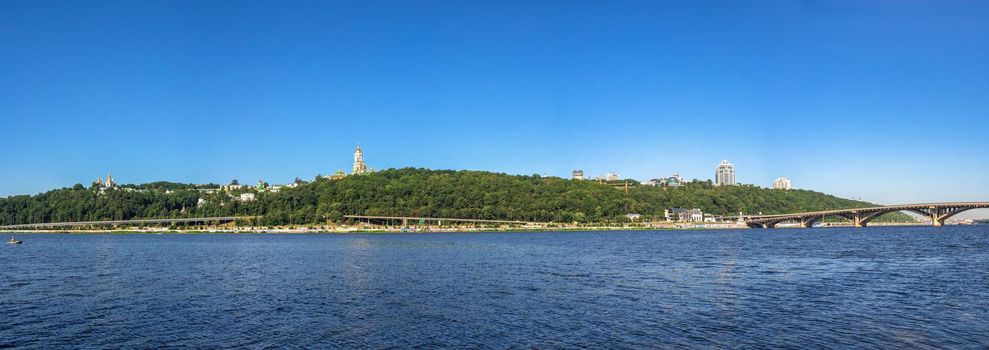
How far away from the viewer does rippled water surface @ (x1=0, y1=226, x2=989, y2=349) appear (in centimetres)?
2517

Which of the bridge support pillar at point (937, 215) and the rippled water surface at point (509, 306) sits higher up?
the bridge support pillar at point (937, 215)

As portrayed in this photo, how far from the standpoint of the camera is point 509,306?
3319 centimetres

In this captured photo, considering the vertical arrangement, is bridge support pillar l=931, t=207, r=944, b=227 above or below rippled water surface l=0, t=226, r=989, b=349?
above

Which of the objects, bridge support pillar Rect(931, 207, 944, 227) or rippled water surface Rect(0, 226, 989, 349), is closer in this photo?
rippled water surface Rect(0, 226, 989, 349)

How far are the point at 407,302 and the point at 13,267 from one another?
48611mm

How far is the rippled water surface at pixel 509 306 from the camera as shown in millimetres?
25172

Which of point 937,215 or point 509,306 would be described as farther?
point 937,215

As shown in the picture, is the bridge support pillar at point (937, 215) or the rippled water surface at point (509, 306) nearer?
the rippled water surface at point (509, 306)

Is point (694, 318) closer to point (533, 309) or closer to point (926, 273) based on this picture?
point (533, 309)

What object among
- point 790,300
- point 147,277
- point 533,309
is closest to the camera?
point 533,309

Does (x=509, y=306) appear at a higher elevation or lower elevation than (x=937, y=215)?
lower

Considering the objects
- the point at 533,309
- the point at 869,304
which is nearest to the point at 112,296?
the point at 533,309

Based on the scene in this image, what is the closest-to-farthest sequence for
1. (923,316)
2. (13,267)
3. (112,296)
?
(923,316), (112,296), (13,267)

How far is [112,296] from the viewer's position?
3831 cm
